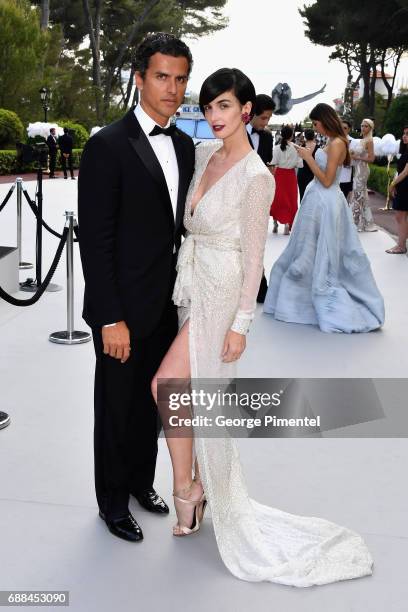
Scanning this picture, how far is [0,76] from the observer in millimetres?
32500

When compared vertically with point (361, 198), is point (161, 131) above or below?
above

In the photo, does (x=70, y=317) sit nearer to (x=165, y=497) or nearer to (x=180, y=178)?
(x=165, y=497)

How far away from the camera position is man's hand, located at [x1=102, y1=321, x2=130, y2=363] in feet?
10.0

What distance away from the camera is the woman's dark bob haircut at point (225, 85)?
9.62 feet

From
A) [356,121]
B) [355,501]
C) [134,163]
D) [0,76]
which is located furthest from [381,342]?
[356,121]

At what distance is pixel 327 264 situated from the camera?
707 centimetres

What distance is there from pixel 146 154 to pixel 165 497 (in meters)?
1.59

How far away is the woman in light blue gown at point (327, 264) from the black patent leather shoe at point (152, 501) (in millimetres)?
3503

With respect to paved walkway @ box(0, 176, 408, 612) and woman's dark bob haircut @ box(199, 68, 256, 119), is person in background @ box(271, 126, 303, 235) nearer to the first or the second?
paved walkway @ box(0, 176, 408, 612)

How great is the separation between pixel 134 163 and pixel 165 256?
1.20 ft

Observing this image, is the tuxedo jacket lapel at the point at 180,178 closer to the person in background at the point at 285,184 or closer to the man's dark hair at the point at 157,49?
the man's dark hair at the point at 157,49

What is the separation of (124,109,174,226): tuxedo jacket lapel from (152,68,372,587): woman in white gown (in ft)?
0.45

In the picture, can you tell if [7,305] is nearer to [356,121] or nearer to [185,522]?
[185,522]

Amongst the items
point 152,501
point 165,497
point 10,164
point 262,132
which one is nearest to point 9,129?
point 10,164
